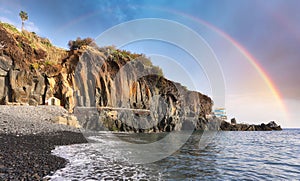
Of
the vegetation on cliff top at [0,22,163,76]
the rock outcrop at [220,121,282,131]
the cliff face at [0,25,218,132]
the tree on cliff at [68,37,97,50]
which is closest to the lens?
the cliff face at [0,25,218,132]

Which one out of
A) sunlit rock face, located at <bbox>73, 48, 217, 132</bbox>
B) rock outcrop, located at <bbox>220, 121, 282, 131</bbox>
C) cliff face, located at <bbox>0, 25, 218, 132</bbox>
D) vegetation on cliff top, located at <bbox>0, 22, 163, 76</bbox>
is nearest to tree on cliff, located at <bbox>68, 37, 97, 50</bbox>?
vegetation on cliff top, located at <bbox>0, 22, 163, 76</bbox>

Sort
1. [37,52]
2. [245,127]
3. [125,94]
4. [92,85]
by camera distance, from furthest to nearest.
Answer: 1. [245,127]
2. [125,94]
3. [92,85]
4. [37,52]

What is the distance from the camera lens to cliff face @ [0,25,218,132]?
107ft

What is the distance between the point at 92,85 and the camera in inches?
1683

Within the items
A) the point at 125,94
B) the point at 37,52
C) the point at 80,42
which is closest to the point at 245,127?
the point at 125,94

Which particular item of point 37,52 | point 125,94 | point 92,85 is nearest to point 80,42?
point 37,52

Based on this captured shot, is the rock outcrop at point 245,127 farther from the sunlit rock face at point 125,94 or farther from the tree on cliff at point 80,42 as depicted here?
the tree on cliff at point 80,42

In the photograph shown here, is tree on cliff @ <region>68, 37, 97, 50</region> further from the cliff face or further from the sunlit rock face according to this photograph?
the sunlit rock face

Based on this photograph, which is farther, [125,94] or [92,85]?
[125,94]

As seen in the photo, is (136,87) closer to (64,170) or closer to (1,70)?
(1,70)

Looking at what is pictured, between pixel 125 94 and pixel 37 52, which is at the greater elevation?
pixel 37 52

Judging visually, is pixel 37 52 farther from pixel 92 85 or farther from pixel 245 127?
pixel 245 127

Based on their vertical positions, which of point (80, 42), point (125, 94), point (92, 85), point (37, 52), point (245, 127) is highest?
point (80, 42)

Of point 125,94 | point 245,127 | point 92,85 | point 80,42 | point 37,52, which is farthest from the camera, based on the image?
point 245,127
